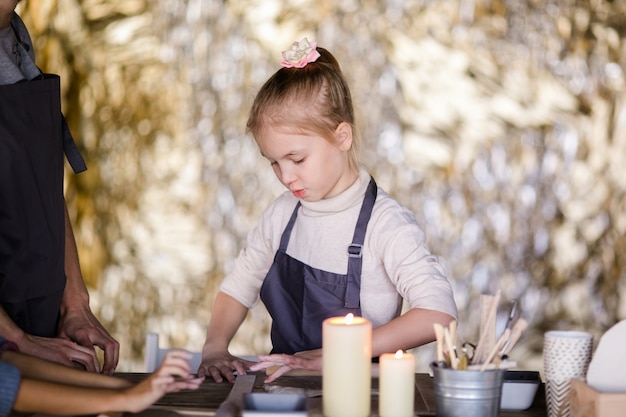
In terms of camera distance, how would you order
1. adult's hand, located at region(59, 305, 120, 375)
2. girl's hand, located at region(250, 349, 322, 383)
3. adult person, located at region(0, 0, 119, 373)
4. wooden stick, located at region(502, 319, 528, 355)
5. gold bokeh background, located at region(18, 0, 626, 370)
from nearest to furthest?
wooden stick, located at region(502, 319, 528, 355) < girl's hand, located at region(250, 349, 322, 383) < adult person, located at region(0, 0, 119, 373) < adult's hand, located at region(59, 305, 120, 375) < gold bokeh background, located at region(18, 0, 626, 370)

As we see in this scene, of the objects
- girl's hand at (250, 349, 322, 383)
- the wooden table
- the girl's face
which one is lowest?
the wooden table

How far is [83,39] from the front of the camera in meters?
3.58

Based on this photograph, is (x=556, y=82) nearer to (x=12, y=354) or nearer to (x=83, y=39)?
(x=83, y=39)

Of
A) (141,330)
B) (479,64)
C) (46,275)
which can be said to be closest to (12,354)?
(46,275)

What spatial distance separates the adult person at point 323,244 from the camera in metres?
1.75

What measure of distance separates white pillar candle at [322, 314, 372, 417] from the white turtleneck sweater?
407 mm

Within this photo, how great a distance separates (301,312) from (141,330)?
1.76 meters

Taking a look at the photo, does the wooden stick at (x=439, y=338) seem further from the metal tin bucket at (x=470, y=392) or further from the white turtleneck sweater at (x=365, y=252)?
the white turtleneck sweater at (x=365, y=252)

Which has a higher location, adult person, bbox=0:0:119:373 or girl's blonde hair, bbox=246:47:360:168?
girl's blonde hair, bbox=246:47:360:168

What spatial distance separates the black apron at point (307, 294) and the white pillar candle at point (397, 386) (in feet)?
1.84

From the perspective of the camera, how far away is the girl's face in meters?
1.80

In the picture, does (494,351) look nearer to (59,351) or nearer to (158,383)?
(158,383)

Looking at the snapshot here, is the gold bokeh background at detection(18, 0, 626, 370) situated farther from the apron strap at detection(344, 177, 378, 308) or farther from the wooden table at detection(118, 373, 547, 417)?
the wooden table at detection(118, 373, 547, 417)

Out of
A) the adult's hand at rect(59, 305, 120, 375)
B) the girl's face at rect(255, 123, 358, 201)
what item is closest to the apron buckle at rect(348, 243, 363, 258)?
the girl's face at rect(255, 123, 358, 201)
